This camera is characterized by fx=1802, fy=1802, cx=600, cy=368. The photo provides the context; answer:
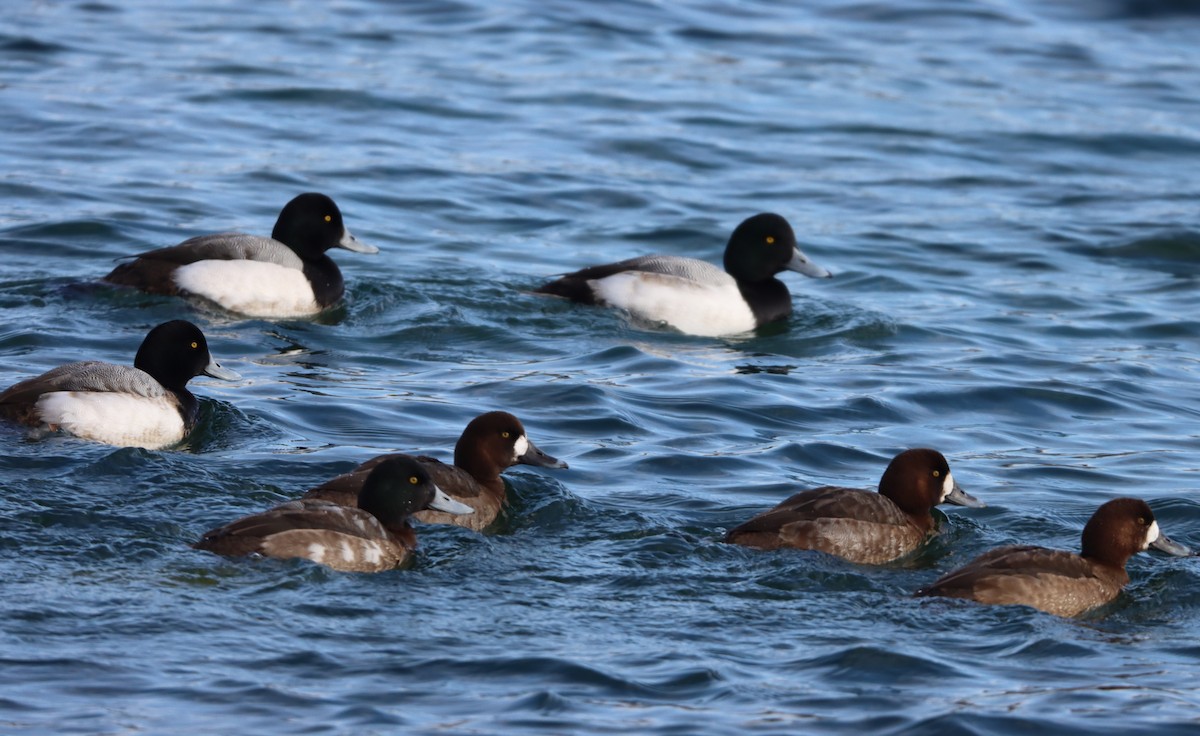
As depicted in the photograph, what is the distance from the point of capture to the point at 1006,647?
307 inches

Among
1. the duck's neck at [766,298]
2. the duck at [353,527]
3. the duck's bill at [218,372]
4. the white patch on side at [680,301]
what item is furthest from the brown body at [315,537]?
the duck's neck at [766,298]

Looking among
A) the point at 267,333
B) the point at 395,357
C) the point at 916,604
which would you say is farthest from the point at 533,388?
the point at 916,604

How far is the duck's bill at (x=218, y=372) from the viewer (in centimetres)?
1115

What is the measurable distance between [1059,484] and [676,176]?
9.76m

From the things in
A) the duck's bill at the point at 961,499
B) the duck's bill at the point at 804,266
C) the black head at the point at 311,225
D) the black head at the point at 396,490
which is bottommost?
the duck's bill at the point at 961,499

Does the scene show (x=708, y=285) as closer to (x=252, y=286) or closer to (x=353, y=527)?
(x=252, y=286)

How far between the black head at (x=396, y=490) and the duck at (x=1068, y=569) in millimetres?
2472

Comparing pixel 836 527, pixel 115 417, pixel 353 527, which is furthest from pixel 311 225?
pixel 836 527

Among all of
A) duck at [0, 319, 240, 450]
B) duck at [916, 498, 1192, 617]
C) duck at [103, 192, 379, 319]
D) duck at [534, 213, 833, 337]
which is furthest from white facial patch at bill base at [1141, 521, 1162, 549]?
duck at [103, 192, 379, 319]

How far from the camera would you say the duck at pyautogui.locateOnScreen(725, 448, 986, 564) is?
29.1 ft

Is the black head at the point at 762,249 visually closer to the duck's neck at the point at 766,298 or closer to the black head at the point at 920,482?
the duck's neck at the point at 766,298

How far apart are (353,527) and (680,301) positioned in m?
6.67

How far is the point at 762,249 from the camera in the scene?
49.7 ft

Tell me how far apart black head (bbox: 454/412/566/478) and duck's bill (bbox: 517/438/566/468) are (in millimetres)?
11
